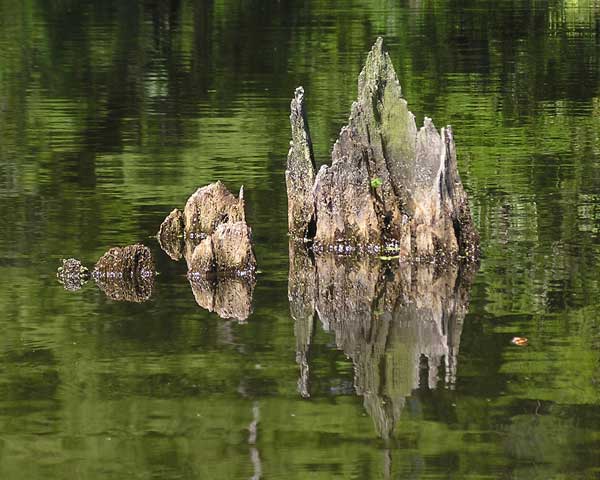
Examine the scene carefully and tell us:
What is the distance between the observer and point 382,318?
16641mm

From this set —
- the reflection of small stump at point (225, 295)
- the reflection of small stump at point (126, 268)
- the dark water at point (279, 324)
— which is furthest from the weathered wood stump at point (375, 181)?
the reflection of small stump at point (126, 268)

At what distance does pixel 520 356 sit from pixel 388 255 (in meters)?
4.51

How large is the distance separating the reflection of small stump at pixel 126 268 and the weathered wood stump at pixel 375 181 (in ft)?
7.39

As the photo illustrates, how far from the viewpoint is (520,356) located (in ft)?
49.2

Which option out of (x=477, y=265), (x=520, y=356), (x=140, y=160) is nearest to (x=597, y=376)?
(x=520, y=356)

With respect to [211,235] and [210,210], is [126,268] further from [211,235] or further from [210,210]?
[210,210]

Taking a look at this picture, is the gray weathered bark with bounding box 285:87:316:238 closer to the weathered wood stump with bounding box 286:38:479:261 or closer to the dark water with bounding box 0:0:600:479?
the weathered wood stump with bounding box 286:38:479:261

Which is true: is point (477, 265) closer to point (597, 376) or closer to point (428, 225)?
point (428, 225)

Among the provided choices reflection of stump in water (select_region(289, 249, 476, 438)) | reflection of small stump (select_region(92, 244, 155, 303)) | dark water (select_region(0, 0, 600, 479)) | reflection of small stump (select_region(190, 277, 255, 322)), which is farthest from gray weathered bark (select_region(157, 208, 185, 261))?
reflection of small stump (select_region(190, 277, 255, 322))

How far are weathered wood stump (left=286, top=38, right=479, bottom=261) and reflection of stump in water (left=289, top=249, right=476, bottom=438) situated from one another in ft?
1.27

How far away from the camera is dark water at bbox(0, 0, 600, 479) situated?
1262cm

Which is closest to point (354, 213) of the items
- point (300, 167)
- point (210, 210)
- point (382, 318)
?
point (300, 167)

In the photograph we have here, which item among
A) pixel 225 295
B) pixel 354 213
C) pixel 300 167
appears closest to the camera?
pixel 225 295

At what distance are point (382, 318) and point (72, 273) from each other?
11.5 feet
